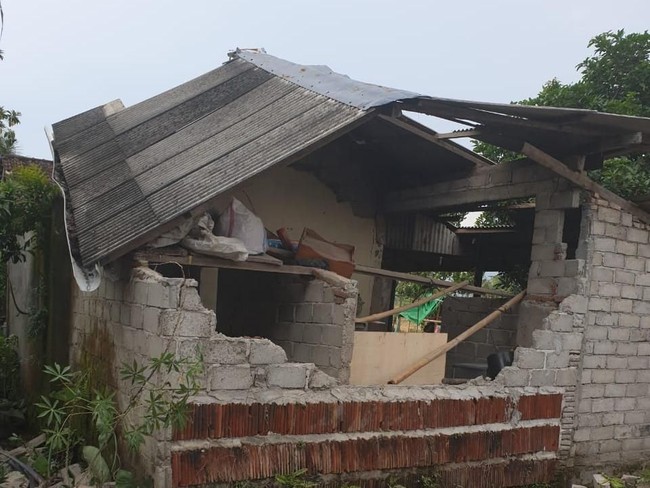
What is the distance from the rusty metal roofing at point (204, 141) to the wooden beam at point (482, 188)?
0.92ft

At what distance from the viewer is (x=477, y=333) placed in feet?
26.8

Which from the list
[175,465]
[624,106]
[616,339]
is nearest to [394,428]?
[175,465]

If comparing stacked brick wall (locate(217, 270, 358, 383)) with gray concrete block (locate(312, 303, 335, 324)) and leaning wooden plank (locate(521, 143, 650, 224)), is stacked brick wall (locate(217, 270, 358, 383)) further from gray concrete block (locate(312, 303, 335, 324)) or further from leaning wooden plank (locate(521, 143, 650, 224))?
leaning wooden plank (locate(521, 143, 650, 224))

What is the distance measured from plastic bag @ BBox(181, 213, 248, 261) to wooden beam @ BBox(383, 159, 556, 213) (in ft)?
9.92

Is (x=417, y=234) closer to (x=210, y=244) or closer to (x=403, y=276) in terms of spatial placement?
(x=403, y=276)

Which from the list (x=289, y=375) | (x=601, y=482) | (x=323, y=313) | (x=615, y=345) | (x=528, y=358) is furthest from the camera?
(x=615, y=345)

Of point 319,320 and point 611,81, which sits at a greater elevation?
point 611,81

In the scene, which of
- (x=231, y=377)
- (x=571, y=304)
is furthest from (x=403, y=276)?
(x=231, y=377)

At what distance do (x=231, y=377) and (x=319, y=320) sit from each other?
117cm

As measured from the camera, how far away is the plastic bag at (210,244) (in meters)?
4.84

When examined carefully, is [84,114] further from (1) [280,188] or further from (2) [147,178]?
(2) [147,178]

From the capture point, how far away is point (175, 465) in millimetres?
4281

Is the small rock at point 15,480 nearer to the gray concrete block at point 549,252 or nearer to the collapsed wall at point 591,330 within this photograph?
the collapsed wall at point 591,330

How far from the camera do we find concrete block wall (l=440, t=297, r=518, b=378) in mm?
7828
